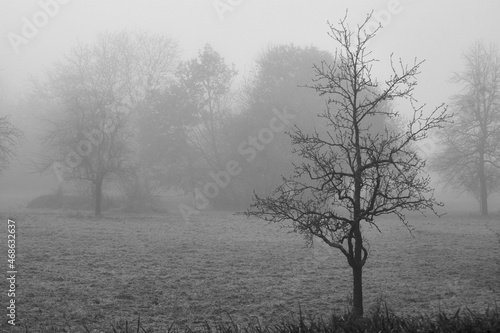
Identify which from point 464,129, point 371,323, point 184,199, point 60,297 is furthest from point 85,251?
point 184,199

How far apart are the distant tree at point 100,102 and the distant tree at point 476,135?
2447 centimetres

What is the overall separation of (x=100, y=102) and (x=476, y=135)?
28156 millimetres

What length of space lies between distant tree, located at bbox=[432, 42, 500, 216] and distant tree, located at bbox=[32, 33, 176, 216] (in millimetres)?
24471

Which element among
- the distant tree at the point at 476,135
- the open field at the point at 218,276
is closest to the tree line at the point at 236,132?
the distant tree at the point at 476,135

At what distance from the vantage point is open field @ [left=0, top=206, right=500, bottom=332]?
1062 cm

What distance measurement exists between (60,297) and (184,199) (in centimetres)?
4253

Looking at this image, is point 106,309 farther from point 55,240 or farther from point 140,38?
point 140,38

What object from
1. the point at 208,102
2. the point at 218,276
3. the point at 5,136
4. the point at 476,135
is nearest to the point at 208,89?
the point at 208,102

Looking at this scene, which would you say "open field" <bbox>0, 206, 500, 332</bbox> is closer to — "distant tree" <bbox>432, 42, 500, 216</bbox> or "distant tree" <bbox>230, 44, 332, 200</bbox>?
Answer: "distant tree" <bbox>432, 42, 500, 216</bbox>

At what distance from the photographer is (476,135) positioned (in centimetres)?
3953

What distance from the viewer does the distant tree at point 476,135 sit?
3912cm

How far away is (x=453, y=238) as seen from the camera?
24344 millimetres

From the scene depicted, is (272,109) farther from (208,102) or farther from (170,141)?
(170,141)

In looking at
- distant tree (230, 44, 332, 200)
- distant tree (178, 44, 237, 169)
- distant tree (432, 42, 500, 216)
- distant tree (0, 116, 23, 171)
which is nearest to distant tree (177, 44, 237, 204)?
distant tree (178, 44, 237, 169)
